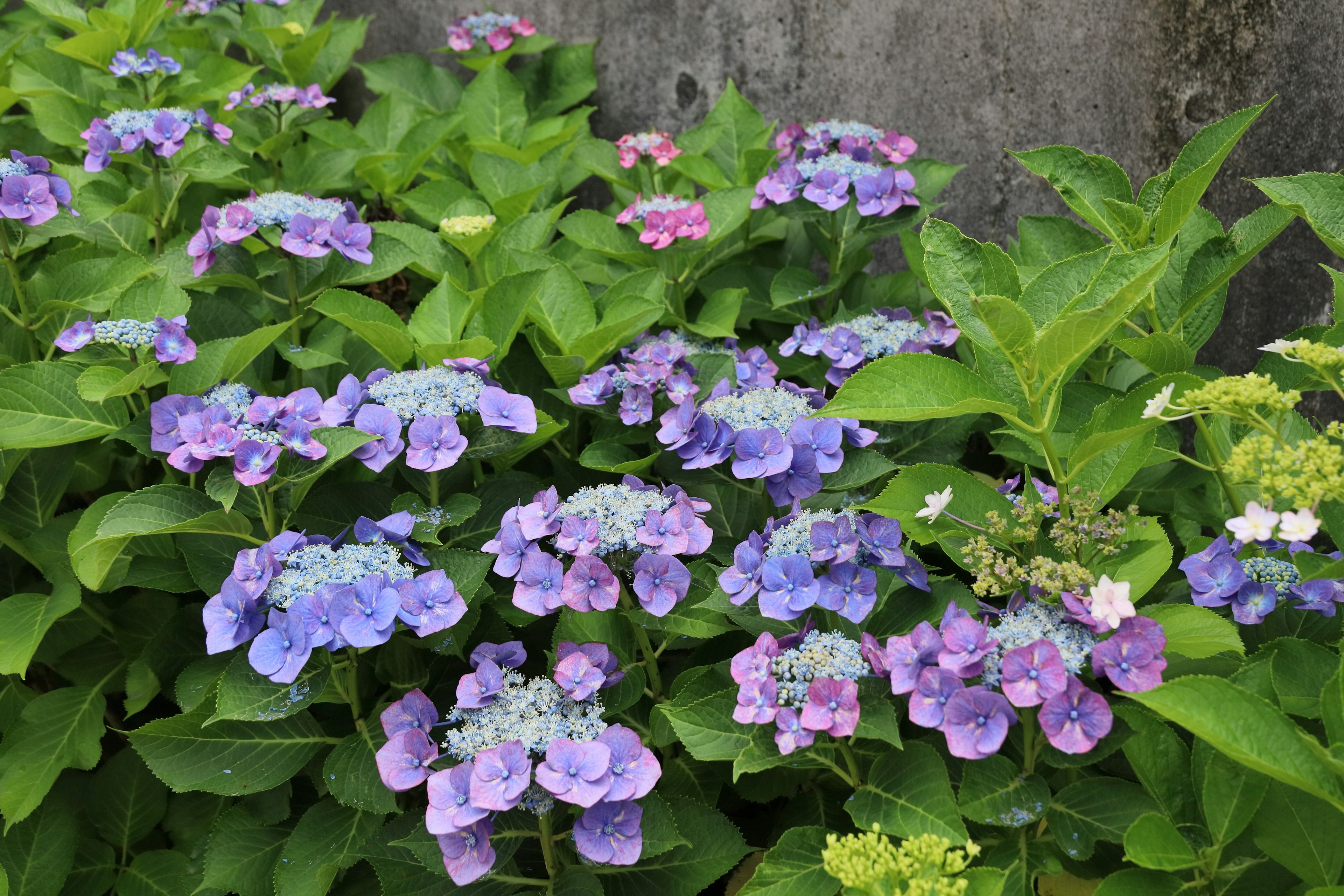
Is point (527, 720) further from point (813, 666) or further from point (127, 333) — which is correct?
point (127, 333)

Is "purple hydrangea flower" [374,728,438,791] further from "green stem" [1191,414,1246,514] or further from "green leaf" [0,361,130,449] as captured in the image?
"green stem" [1191,414,1246,514]

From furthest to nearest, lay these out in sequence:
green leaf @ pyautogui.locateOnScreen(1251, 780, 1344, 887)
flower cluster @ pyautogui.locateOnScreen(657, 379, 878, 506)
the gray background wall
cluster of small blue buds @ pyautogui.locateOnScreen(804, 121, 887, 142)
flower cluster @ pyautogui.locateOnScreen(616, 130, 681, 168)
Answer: flower cluster @ pyautogui.locateOnScreen(616, 130, 681, 168)
cluster of small blue buds @ pyautogui.locateOnScreen(804, 121, 887, 142)
the gray background wall
flower cluster @ pyautogui.locateOnScreen(657, 379, 878, 506)
green leaf @ pyautogui.locateOnScreen(1251, 780, 1344, 887)

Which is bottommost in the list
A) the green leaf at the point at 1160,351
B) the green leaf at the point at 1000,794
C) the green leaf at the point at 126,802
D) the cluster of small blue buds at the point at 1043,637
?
the green leaf at the point at 126,802

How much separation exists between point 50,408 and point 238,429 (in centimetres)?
41

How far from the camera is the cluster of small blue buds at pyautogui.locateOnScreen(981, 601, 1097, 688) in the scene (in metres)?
1.15

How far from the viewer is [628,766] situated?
49.9 inches

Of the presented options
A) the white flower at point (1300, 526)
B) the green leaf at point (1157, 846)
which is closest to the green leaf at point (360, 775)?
the green leaf at point (1157, 846)

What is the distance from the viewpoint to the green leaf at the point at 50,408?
1.66m

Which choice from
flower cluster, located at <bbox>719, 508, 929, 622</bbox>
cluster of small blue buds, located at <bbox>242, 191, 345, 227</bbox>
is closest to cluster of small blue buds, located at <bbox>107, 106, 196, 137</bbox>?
cluster of small blue buds, located at <bbox>242, 191, 345, 227</bbox>

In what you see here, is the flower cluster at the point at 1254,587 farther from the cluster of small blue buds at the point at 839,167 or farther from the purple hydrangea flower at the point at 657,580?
the cluster of small blue buds at the point at 839,167

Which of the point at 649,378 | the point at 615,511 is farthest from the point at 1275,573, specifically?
the point at 649,378

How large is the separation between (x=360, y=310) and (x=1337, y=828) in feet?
5.41

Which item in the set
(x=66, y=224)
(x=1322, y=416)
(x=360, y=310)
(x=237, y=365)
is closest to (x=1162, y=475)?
(x=1322, y=416)

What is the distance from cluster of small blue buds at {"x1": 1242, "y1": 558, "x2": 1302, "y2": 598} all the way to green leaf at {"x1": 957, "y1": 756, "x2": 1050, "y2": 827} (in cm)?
43
